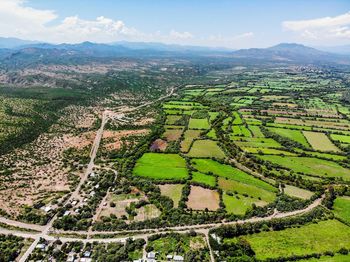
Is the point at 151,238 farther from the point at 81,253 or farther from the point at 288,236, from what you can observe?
the point at 288,236

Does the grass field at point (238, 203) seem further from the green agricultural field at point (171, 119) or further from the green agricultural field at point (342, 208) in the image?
the green agricultural field at point (171, 119)

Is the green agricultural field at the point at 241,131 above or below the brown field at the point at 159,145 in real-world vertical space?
above

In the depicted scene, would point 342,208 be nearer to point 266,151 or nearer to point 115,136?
point 266,151

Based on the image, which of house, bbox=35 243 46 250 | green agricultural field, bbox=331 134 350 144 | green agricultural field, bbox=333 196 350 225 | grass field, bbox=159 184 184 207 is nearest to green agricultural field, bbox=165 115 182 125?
grass field, bbox=159 184 184 207

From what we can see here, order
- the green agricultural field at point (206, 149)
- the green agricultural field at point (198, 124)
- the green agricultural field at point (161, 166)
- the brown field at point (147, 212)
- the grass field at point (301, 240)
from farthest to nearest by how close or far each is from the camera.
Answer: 1. the green agricultural field at point (198, 124)
2. the green agricultural field at point (206, 149)
3. the green agricultural field at point (161, 166)
4. the brown field at point (147, 212)
5. the grass field at point (301, 240)

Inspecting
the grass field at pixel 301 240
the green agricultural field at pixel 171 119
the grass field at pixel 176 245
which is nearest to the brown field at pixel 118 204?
the grass field at pixel 176 245

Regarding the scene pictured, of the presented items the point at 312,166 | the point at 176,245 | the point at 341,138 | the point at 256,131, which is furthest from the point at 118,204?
the point at 341,138

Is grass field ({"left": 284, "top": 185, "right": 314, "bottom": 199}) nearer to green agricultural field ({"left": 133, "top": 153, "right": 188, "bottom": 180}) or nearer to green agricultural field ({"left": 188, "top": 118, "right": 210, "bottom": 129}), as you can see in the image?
green agricultural field ({"left": 133, "top": 153, "right": 188, "bottom": 180})

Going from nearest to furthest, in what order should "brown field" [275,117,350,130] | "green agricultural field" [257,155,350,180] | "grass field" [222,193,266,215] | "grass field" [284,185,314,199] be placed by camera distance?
"grass field" [222,193,266,215] < "grass field" [284,185,314,199] < "green agricultural field" [257,155,350,180] < "brown field" [275,117,350,130]
